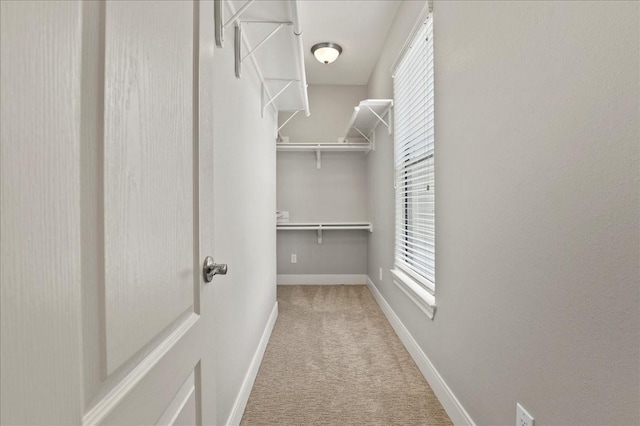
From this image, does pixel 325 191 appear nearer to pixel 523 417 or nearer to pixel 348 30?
pixel 348 30

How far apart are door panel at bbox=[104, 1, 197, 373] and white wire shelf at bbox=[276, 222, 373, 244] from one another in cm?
343

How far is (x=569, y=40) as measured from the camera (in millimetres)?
898

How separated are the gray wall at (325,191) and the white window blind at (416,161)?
1.61 m

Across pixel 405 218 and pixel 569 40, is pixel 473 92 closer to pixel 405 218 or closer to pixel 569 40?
pixel 569 40

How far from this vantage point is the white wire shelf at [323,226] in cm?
418

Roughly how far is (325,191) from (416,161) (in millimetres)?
2216

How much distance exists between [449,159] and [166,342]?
152 cm

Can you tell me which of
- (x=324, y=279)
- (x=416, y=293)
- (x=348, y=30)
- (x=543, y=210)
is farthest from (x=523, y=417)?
(x=324, y=279)

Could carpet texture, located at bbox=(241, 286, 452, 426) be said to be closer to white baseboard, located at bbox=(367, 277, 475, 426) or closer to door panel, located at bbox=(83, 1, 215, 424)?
white baseboard, located at bbox=(367, 277, 475, 426)

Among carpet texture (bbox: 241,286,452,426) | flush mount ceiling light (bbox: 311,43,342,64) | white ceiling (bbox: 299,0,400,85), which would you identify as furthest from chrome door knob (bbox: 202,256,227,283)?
flush mount ceiling light (bbox: 311,43,342,64)

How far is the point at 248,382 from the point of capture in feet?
6.04

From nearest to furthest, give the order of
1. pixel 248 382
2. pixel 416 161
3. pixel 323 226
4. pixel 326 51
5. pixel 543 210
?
pixel 543 210 < pixel 248 382 < pixel 416 161 < pixel 326 51 < pixel 323 226

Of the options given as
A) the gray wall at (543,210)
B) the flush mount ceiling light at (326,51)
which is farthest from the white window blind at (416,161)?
the flush mount ceiling light at (326,51)

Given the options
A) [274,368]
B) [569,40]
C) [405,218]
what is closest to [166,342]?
[569,40]
